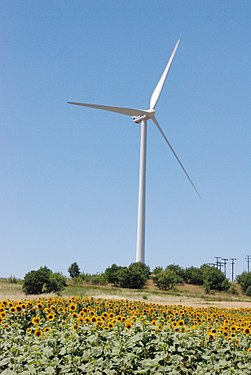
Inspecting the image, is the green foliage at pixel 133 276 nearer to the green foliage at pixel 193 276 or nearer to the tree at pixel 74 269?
the green foliage at pixel 193 276

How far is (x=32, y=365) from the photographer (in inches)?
258

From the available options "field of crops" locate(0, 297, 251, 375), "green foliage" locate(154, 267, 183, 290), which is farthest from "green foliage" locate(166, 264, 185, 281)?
"field of crops" locate(0, 297, 251, 375)

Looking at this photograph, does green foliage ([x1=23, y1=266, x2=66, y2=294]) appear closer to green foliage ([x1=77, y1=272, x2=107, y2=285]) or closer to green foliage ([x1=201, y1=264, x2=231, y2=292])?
green foliage ([x1=77, y1=272, x2=107, y2=285])

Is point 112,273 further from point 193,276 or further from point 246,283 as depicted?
point 246,283

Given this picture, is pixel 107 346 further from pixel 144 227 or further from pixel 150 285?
pixel 150 285

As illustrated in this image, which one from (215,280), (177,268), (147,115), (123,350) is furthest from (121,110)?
(123,350)

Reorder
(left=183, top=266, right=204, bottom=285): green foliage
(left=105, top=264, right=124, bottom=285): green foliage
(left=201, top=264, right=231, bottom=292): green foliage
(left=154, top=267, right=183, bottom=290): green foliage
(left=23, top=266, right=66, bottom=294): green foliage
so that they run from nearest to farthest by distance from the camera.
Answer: (left=23, top=266, right=66, bottom=294): green foliage → (left=154, top=267, right=183, bottom=290): green foliage → (left=105, top=264, right=124, bottom=285): green foliage → (left=201, top=264, right=231, bottom=292): green foliage → (left=183, top=266, right=204, bottom=285): green foliage

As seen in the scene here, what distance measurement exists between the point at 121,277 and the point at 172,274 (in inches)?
313

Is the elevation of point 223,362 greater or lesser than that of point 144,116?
lesser

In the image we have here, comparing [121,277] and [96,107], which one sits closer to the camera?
[96,107]

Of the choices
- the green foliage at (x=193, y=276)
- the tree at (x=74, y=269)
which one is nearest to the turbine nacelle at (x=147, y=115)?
the green foliage at (x=193, y=276)

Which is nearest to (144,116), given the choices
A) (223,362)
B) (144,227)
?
(144,227)

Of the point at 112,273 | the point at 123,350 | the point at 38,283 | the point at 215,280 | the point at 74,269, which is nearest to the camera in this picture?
the point at 123,350

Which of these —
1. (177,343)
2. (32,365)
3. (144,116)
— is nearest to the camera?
(32,365)
